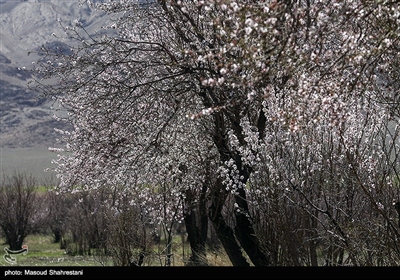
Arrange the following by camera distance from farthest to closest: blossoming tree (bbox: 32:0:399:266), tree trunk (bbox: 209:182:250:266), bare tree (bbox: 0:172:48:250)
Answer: bare tree (bbox: 0:172:48:250) → tree trunk (bbox: 209:182:250:266) → blossoming tree (bbox: 32:0:399:266)

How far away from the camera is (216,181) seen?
481 inches

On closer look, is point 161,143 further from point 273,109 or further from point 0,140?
point 0,140

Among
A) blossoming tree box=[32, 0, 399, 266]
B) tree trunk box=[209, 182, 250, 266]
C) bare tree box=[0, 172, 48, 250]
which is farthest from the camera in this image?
bare tree box=[0, 172, 48, 250]

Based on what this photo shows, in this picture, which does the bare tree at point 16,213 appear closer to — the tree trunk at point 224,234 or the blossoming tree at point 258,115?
the blossoming tree at point 258,115

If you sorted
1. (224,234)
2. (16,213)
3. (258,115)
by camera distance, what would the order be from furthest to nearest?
(16,213), (224,234), (258,115)

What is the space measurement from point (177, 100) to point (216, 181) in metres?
2.19

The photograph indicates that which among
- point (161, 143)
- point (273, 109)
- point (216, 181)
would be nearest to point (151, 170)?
point (161, 143)

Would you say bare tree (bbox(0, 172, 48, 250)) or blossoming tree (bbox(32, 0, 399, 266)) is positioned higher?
bare tree (bbox(0, 172, 48, 250))

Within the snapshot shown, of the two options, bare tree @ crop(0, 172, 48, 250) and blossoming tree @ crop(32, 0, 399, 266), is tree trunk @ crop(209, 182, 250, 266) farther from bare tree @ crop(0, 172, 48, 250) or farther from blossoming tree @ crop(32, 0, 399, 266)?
bare tree @ crop(0, 172, 48, 250)

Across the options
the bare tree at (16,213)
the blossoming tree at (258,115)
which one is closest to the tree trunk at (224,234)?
the blossoming tree at (258,115)

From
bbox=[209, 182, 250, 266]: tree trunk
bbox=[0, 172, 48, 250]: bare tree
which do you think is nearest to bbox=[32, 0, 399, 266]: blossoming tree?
bbox=[209, 182, 250, 266]: tree trunk

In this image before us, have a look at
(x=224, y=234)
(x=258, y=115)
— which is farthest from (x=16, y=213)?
(x=258, y=115)

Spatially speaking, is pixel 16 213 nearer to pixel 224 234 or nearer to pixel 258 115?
pixel 224 234
